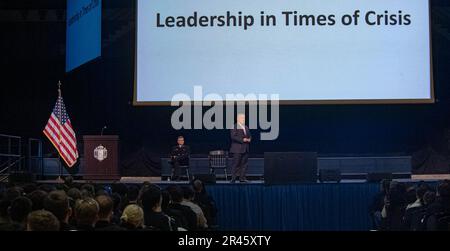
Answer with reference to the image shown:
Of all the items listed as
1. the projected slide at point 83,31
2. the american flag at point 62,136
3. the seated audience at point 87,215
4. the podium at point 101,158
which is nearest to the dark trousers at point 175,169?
the podium at point 101,158

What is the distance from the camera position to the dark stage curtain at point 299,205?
10.2m

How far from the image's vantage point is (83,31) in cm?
1338

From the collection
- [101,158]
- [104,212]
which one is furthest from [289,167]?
[104,212]

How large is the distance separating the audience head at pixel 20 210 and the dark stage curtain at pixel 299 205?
20.4 feet

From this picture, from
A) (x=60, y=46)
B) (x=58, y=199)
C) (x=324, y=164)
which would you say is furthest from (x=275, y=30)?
(x=58, y=199)

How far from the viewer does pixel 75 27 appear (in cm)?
1374

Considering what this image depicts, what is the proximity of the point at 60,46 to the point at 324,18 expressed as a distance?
7631mm

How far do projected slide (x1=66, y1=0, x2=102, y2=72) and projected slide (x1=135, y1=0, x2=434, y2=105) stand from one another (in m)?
0.94

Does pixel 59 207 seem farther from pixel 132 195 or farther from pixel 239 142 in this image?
pixel 239 142

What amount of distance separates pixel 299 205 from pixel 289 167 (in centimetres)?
72

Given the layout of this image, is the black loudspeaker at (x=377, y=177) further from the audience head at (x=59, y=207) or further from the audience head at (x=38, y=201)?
the audience head at (x=59, y=207)
